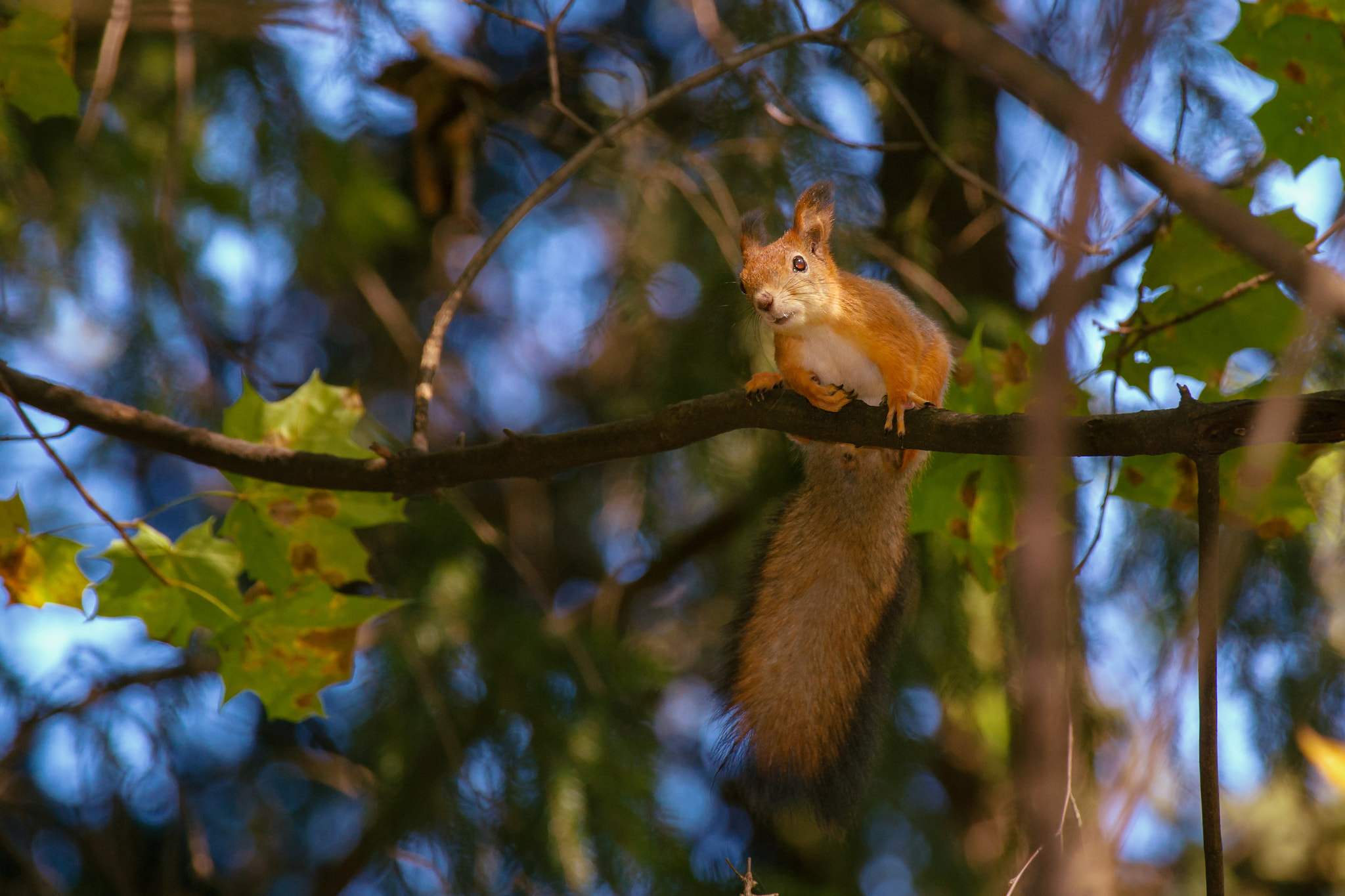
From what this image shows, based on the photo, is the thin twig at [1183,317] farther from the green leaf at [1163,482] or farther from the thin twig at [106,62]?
the thin twig at [106,62]

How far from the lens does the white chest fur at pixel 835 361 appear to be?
A: 148 centimetres

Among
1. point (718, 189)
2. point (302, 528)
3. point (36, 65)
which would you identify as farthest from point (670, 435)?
point (36, 65)

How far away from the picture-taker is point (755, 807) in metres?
1.30

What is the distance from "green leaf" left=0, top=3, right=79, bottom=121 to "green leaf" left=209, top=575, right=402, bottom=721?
771 mm

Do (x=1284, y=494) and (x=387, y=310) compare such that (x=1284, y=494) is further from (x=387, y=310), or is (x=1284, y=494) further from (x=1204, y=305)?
(x=387, y=310)

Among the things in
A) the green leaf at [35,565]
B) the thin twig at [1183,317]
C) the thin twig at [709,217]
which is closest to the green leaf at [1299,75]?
the thin twig at [1183,317]

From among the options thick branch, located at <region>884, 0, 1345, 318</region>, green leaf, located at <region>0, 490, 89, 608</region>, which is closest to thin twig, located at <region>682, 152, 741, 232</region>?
green leaf, located at <region>0, 490, 89, 608</region>

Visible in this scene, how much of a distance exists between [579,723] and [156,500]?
1.32 m

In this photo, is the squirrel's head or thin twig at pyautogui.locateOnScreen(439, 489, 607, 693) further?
thin twig at pyautogui.locateOnScreen(439, 489, 607, 693)

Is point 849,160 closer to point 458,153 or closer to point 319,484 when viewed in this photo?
point 458,153

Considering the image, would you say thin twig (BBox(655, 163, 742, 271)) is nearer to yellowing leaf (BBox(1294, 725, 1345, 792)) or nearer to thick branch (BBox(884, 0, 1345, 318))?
thick branch (BBox(884, 0, 1345, 318))

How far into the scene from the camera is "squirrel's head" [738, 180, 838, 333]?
1.43 meters

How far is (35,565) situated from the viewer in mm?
1260

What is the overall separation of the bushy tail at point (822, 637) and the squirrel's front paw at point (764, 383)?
19cm
